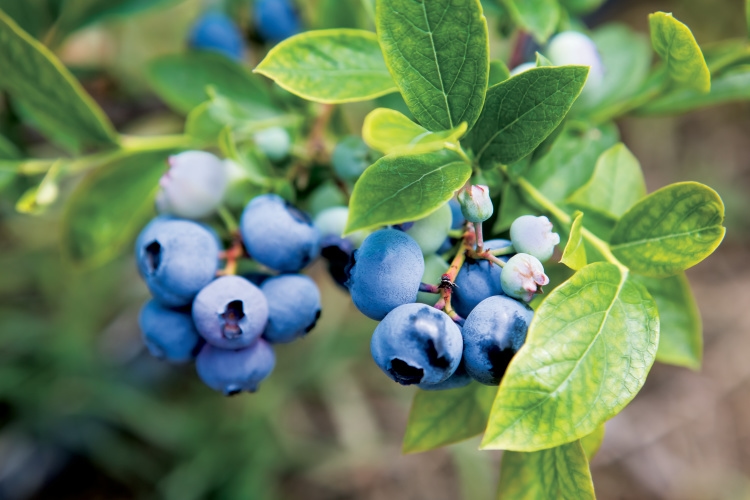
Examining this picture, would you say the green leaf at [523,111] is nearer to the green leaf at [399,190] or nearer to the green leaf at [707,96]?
the green leaf at [399,190]

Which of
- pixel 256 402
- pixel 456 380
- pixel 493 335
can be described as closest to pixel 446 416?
pixel 456 380

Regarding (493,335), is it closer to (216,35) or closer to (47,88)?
(47,88)

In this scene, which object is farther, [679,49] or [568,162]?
[568,162]

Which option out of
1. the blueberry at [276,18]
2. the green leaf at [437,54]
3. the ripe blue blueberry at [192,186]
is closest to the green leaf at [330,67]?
the green leaf at [437,54]

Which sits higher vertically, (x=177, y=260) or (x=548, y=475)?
(x=177, y=260)

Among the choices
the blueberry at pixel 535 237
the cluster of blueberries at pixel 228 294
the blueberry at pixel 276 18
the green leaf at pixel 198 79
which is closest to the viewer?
the blueberry at pixel 535 237

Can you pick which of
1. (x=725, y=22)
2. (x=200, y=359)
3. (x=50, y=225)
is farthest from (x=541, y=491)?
(x=725, y=22)
